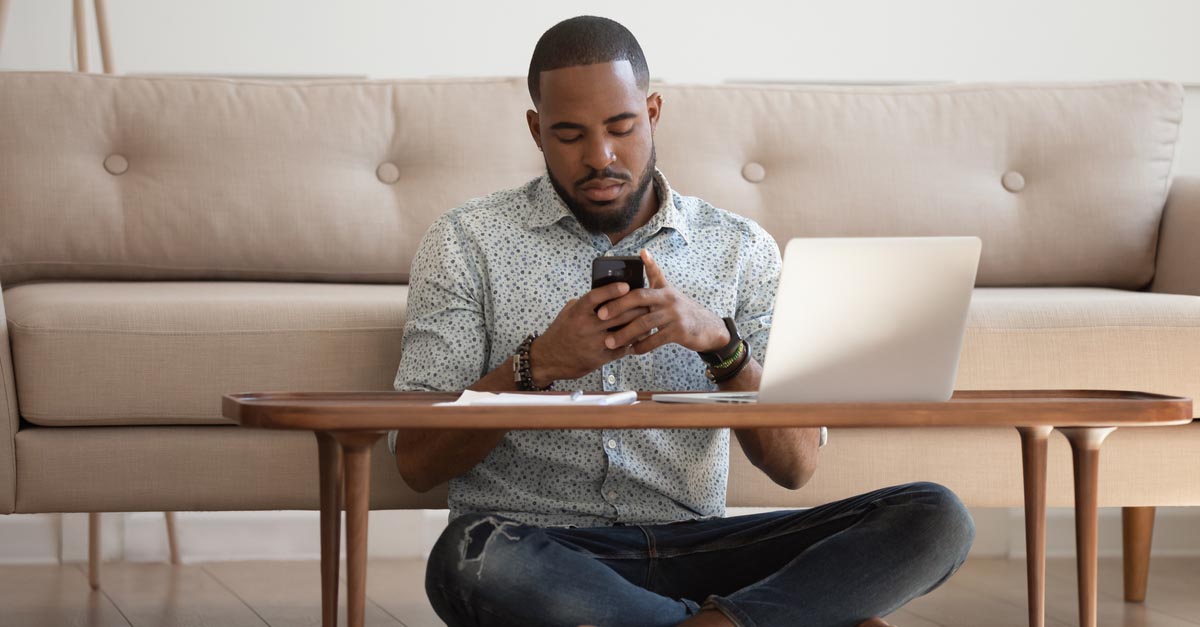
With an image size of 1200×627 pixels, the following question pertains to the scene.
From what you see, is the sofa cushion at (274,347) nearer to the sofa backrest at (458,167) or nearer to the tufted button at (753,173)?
the sofa backrest at (458,167)

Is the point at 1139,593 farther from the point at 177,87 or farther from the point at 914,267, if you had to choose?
the point at 177,87

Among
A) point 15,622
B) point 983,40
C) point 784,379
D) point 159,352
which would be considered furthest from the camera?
point 983,40

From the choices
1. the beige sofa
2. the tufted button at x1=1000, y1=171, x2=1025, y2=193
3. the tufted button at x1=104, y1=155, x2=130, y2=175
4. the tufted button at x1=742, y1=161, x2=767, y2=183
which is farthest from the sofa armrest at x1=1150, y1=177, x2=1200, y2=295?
the tufted button at x1=104, y1=155, x2=130, y2=175

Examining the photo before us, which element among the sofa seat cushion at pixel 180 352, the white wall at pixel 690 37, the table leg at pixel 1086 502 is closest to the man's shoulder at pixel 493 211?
the sofa seat cushion at pixel 180 352

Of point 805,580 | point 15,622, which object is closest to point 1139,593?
point 805,580

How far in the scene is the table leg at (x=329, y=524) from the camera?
1137 mm

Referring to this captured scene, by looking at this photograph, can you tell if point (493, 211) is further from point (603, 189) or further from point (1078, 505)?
point (1078, 505)

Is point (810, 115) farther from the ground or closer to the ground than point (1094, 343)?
farther from the ground

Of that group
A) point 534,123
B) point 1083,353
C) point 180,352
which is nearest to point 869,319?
point 534,123

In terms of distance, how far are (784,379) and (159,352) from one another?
3.07 feet

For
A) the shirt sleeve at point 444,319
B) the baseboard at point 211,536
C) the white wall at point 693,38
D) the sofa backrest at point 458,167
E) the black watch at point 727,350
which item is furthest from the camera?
the white wall at point 693,38

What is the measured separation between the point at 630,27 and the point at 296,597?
1.28 metres

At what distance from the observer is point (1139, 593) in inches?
86.6

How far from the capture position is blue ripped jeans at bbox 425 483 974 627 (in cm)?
128
